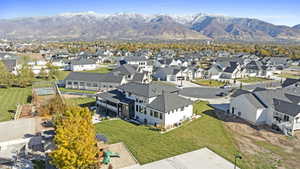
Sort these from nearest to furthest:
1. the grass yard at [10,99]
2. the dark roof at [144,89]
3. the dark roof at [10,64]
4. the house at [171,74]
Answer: the dark roof at [144,89], the grass yard at [10,99], the house at [171,74], the dark roof at [10,64]

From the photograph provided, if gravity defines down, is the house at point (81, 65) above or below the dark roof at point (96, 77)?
above

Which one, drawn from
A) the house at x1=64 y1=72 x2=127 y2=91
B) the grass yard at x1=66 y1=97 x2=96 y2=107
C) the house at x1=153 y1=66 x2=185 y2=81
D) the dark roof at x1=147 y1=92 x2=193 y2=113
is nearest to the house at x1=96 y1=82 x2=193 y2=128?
the dark roof at x1=147 y1=92 x2=193 y2=113

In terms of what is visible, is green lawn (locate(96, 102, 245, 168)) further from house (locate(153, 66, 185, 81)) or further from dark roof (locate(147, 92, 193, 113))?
house (locate(153, 66, 185, 81))

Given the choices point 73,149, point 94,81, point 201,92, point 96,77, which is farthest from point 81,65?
point 73,149

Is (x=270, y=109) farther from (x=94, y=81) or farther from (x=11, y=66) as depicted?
(x=11, y=66)

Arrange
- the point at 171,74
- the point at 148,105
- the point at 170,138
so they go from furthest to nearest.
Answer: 1. the point at 171,74
2. the point at 148,105
3. the point at 170,138

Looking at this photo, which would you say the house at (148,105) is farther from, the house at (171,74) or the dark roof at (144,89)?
the house at (171,74)

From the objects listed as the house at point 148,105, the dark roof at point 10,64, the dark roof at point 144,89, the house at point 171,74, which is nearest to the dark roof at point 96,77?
the house at point 148,105
